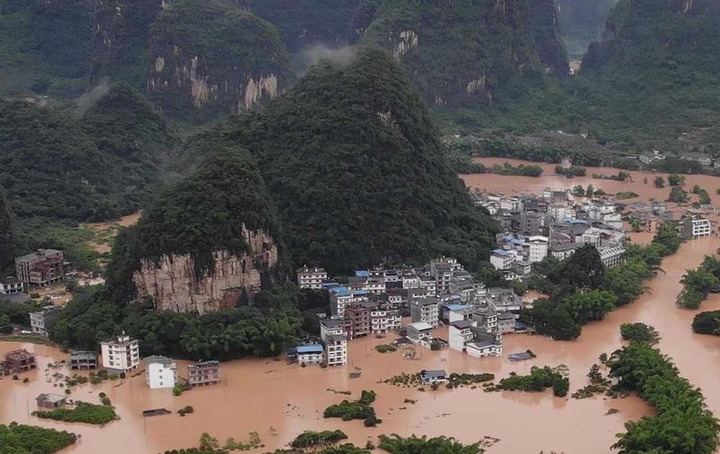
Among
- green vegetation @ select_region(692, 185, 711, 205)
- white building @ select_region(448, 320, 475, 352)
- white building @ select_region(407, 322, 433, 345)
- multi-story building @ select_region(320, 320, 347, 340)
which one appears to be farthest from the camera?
green vegetation @ select_region(692, 185, 711, 205)

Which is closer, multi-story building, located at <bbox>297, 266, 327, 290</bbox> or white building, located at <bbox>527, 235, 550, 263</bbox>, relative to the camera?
multi-story building, located at <bbox>297, 266, 327, 290</bbox>

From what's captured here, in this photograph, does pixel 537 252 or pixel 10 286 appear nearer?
pixel 10 286

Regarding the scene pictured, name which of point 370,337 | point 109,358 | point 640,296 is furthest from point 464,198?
point 109,358

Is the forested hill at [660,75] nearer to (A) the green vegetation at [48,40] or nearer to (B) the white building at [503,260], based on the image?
(B) the white building at [503,260]

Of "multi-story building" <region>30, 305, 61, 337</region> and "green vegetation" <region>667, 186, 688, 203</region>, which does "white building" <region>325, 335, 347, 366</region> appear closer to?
"multi-story building" <region>30, 305, 61, 337</region>

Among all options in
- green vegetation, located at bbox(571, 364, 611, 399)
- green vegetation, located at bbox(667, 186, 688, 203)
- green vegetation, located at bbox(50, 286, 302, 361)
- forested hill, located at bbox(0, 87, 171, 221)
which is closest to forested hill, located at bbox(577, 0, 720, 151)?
green vegetation, located at bbox(667, 186, 688, 203)

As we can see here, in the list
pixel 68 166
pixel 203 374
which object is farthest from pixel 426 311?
pixel 68 166

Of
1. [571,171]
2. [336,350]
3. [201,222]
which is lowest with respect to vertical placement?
[336,350]

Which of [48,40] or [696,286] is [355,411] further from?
[48,40]
